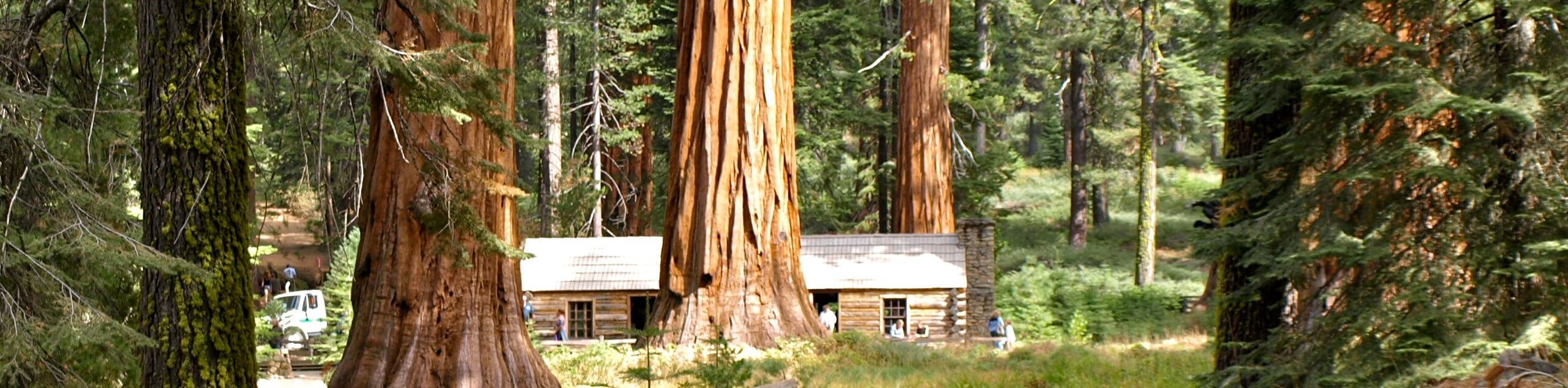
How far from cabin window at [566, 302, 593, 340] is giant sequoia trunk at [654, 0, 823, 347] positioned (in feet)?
26.0

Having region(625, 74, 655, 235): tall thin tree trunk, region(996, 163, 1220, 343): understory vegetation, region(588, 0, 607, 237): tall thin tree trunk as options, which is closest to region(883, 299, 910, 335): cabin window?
region(996, 163, 1220, 343): understory vegetation

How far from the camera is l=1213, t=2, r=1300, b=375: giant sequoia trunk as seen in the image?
1106 cm

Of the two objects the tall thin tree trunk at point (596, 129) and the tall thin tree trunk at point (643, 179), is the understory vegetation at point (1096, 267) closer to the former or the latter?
the tall thin tree trunk at point (643, 179)

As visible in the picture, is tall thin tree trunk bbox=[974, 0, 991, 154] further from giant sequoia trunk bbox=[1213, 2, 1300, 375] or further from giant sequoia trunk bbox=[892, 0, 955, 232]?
giant sequoia trunk bbox=[1213, 2, 1300, 375]

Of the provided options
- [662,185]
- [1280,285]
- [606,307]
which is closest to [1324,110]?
[1280,285]

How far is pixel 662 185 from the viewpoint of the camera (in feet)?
118

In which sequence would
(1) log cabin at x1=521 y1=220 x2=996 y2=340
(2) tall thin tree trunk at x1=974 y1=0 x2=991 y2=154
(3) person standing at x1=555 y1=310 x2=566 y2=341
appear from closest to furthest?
(3) person standing at x1=555 y1=310 x2=566 y2=341
(1) log cabin at x1=521 y1=220 x2=996 y2=340
(2) tall thin tree trunk at x1=974 y1=0 x2=991 y2=154

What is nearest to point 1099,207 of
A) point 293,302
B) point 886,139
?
point 886,139

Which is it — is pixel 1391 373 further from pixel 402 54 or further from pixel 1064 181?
pixel 1064 181

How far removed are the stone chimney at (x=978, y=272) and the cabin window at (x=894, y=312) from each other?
3.40ft

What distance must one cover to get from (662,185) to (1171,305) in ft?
40.5

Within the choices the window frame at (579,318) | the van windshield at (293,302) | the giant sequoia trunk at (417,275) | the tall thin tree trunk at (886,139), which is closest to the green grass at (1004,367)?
the giant sequoia trunk at (417,275)

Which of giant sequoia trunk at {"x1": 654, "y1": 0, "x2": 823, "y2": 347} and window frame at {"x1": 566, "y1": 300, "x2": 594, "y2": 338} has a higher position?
giant sequoia trunk at {"x1": 654, "y1": 0, "x2": 823, "y2": 347}

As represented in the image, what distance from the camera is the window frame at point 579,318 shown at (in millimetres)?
26547
